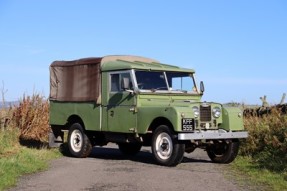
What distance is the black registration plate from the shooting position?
36.7 feet

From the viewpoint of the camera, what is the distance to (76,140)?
562 inches

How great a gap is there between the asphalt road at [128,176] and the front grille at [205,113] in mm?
1152

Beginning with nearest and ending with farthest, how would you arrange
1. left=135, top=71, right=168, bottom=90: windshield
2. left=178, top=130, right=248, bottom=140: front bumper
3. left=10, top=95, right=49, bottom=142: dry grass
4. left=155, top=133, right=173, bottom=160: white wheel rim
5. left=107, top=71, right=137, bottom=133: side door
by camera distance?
left=178, top=130, right=248, bottom=140: front bumper < left=155, top=133, right=173, bottom=160: white wheel rim < left=107, top=71, right=137, bottom=133: side door < left=135, top=71, right=168, bottom=90: windshield < left=10, top=95, right=49, bottom=142: dry grass

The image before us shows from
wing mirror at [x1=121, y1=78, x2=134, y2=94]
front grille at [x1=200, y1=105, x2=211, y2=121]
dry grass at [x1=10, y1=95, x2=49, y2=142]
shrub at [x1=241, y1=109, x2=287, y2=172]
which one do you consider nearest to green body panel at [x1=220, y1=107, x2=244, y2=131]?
front grille at [x1=200, y1=105, x2=211, y2=121]

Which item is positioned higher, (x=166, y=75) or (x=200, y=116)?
(x=166, y=75)

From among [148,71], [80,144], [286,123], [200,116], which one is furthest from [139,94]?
[286,123]

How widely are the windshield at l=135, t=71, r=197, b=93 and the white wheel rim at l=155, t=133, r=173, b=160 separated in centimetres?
154

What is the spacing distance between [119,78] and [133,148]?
9.12 feet

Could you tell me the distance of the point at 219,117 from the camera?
12227 millimetres

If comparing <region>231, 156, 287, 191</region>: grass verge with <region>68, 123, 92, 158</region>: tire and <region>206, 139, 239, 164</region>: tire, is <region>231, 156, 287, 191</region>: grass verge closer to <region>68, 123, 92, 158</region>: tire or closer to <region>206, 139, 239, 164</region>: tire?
<region>206, 139, 239, 164</region>: tire

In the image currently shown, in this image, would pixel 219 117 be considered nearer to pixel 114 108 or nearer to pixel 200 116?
pixel 200 116

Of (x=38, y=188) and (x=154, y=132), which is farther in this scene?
(x=154, y=132)

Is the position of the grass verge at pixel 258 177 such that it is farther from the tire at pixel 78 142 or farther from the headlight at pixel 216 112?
the tire at pixel 78 142

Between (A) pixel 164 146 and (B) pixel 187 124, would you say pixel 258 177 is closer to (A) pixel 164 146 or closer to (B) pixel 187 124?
(B) pixel 187 124
